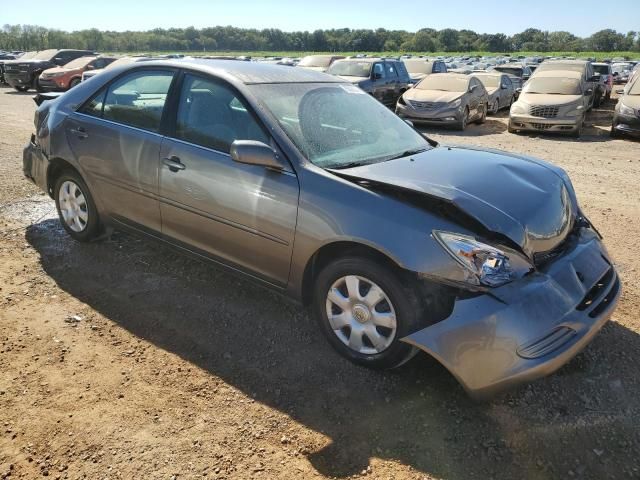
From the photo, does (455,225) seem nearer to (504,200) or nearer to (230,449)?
(504,200)

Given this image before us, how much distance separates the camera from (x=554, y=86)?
42.6 ft

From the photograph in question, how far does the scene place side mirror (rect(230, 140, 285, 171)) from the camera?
3018 millimetres

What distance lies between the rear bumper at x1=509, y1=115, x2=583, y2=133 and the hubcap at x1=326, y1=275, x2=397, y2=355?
35.4 feet

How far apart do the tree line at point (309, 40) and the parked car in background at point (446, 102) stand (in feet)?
269

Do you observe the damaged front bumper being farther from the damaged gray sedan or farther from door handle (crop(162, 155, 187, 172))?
door handle (crop(162, 155, 187, 172))

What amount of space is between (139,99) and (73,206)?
1261 mm

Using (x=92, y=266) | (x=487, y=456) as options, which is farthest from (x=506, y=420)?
(x=92, y=266)

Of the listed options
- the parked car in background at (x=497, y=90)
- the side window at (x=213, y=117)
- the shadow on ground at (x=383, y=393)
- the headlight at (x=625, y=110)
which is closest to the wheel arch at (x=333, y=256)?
the shadow on ground at (x=383, y=393)

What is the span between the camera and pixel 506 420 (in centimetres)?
263

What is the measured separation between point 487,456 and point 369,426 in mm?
572

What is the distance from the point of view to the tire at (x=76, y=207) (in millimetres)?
4406

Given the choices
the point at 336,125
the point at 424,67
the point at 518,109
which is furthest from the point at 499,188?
the point at 424,67

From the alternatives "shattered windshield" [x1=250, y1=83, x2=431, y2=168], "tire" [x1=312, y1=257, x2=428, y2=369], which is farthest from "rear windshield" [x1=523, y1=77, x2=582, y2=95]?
"tire" [x1=312, y1=257, x2=428, y2=369]

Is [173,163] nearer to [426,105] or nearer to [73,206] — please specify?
[73,206]
